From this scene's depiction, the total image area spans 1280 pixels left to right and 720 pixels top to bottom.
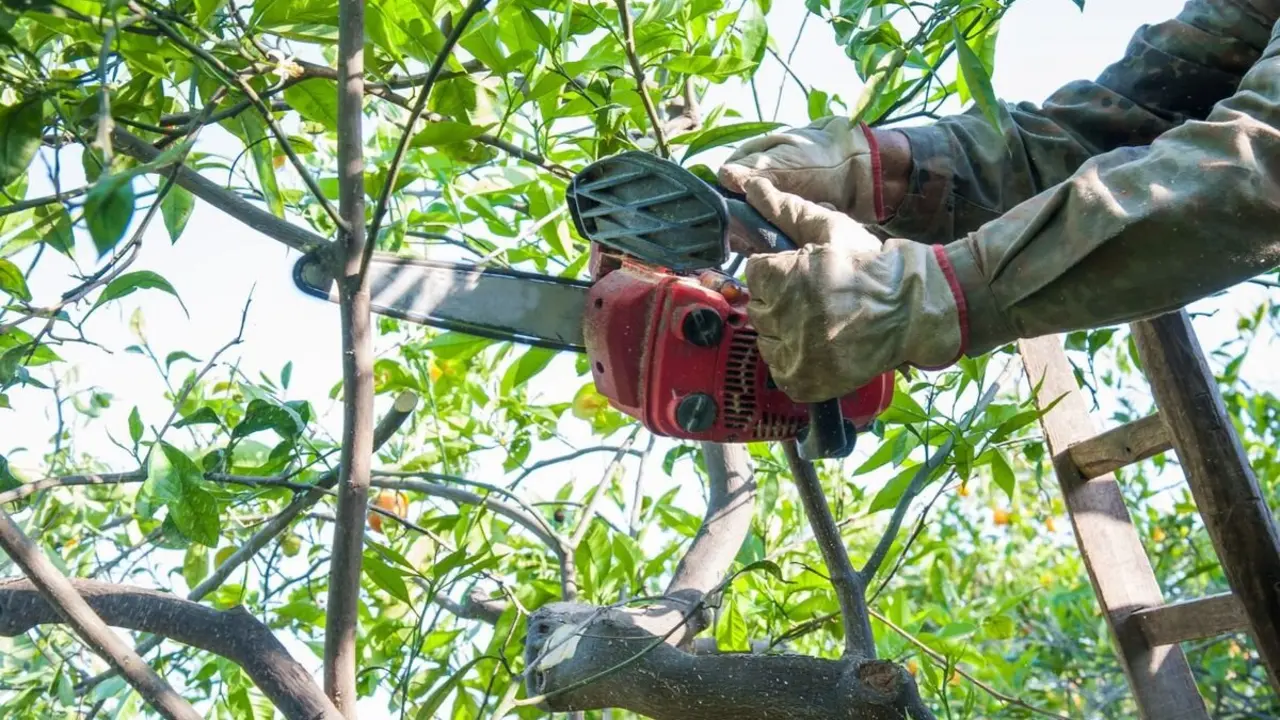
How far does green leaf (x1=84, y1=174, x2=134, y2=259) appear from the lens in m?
0.53

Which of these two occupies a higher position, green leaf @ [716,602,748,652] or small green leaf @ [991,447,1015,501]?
small green leaf @ [991,447,1015,501]

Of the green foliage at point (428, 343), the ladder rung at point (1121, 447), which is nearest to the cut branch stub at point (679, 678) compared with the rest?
the green foliage at point (428, 343)

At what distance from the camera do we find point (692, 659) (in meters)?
1.09

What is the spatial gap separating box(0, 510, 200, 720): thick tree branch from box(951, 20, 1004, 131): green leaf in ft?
2.53

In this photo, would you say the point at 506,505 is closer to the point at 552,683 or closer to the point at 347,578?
the point at 552,683

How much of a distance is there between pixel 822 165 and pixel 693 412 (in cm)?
29

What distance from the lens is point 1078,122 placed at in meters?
1.39

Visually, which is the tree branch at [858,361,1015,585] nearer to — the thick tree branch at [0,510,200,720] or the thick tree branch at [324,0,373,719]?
the thick tree branch at [324,0,373,719]

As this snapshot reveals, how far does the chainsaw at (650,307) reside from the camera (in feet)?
3.67

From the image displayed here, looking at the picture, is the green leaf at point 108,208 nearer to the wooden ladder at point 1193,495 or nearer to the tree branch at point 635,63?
the tree branch at point 635,63

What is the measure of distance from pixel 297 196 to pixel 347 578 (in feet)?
2.69

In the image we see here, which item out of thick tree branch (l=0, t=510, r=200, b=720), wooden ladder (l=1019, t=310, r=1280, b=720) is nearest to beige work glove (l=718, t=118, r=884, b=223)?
wooden ladder (l=1019, t=310, r=1280, b=720)

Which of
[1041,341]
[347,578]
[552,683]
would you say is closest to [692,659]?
[552,683]

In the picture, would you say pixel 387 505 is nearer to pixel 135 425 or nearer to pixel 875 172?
pixel 135 425
